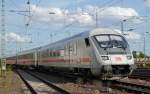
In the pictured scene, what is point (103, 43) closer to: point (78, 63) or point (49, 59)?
point (78, 63)

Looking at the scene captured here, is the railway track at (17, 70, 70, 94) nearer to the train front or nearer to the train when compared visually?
the train

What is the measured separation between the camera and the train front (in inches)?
837

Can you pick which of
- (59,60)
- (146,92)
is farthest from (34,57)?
(146,92)

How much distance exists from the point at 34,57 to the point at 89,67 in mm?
34367

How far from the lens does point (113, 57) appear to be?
21.4 metres

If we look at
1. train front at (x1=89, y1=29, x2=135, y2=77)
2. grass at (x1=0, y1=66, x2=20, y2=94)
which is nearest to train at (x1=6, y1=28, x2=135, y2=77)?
train front at (x1=89, y1=29, x2=135, y2=77)

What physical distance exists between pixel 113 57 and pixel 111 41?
1.52 m

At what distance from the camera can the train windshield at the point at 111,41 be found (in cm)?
2224

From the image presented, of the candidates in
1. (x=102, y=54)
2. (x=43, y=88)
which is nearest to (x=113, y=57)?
(x=102, y=54)

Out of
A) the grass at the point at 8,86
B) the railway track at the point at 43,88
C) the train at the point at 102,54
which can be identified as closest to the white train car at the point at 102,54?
the train at the point at 102,54

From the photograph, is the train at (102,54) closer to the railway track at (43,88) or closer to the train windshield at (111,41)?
the train windshield at (111,41)

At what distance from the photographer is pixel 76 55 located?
26.1m

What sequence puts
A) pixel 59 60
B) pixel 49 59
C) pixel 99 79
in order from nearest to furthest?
pixel 99 79, pixel 59 60, pixel 49 59

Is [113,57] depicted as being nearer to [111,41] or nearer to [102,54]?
[102,54]
